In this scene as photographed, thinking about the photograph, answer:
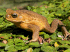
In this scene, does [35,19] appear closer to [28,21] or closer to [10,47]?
[28,21]

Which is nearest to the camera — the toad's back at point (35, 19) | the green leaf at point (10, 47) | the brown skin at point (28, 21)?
the green leaf at point (10, 47)

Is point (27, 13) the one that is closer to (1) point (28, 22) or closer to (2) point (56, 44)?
(1) point (28, 22)

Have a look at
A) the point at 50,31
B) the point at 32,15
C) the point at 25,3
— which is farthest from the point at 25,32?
the point at 25,3

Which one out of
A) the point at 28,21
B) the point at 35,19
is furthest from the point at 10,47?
the point at 35,19

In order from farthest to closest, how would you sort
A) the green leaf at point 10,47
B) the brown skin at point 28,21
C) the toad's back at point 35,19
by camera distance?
the toad's back at point 35,19 < the brown skin at point 28,21 < the green leaf at point 10,47

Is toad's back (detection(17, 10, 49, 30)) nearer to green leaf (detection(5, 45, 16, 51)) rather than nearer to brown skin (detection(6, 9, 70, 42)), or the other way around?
brown skin (detection(6, 9, 70, 42))

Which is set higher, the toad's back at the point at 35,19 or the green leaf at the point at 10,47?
the toad's back at the point at 35,19

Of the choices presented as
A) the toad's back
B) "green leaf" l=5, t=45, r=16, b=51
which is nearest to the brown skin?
the toad's back

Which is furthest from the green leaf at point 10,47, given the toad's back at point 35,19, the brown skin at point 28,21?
the toad's back at point 35,19

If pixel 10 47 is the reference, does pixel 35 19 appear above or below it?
above

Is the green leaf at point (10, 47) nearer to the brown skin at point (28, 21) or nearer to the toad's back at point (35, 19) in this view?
the brown skin at point (28, 21)

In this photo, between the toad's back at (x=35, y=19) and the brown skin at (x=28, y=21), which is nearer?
the brown skin at (x=28, y=21)
